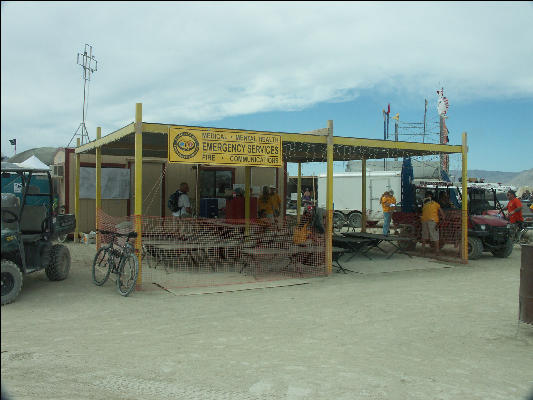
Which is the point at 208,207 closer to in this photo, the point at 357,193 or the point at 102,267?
the point at 102,267

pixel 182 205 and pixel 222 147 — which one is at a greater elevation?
pixel 222 147

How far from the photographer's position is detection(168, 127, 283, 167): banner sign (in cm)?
828

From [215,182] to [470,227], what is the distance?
8456 millimetres

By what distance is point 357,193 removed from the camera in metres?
23.3

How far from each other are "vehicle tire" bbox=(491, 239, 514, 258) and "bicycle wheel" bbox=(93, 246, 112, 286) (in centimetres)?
1003

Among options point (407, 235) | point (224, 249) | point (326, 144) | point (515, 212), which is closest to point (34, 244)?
point (224, 249)

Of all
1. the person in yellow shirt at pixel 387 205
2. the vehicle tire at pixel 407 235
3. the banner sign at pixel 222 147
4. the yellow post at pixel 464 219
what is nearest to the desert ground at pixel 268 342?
the banner sign at pixel 222 147

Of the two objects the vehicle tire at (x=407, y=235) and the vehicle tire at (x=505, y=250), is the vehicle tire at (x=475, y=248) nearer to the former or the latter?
the vehicle tire at (x=505, y=250)

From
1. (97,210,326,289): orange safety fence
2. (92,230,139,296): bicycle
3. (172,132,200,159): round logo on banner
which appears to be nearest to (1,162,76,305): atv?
(92,230,139,296): bicycle

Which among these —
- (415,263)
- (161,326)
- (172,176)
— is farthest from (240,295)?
(172,176)

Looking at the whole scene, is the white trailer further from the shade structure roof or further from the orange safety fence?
the orange safety fence

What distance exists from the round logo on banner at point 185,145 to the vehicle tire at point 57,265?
2.70 m

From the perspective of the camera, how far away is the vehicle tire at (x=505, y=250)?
42.8 feet

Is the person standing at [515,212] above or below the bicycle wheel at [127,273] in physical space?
above
